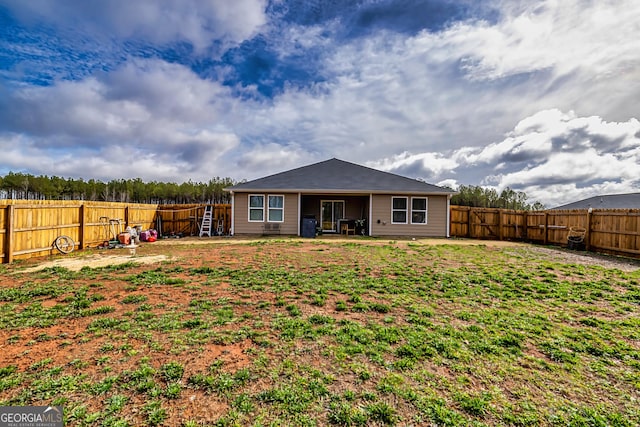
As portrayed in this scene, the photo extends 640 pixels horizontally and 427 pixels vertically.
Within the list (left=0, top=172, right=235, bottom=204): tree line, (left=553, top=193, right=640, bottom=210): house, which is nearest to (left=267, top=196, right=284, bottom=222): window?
(left=0, top=172, right=235, bottom=204): tree line

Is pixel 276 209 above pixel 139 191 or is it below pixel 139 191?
below

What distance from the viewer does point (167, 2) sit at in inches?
293

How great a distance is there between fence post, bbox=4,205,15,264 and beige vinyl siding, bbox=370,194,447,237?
44.3 ft

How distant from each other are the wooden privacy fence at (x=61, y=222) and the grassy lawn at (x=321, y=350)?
244 cm

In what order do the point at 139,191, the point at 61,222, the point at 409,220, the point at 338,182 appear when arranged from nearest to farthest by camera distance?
1. the point at 61,222
2. the point at 409,220
3. the point at 338,182
4. the point at 139,191

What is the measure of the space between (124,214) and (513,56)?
54.6 feet

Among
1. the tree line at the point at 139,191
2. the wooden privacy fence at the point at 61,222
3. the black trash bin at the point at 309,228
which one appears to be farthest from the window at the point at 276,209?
the tree line at the point at 139,191

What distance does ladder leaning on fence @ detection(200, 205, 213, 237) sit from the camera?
15.5 meters

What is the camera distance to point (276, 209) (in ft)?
49.6

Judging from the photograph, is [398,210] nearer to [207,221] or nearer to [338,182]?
[338,182]

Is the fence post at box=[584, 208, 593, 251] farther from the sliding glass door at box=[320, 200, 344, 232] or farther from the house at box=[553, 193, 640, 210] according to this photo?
the house at box=[553, 193, 640, 210]

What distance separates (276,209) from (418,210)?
778 centimetres

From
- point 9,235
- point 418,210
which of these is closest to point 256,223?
point 418,210

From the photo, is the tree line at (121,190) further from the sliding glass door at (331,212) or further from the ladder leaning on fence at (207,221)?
the sliding glass door at (331,212)
